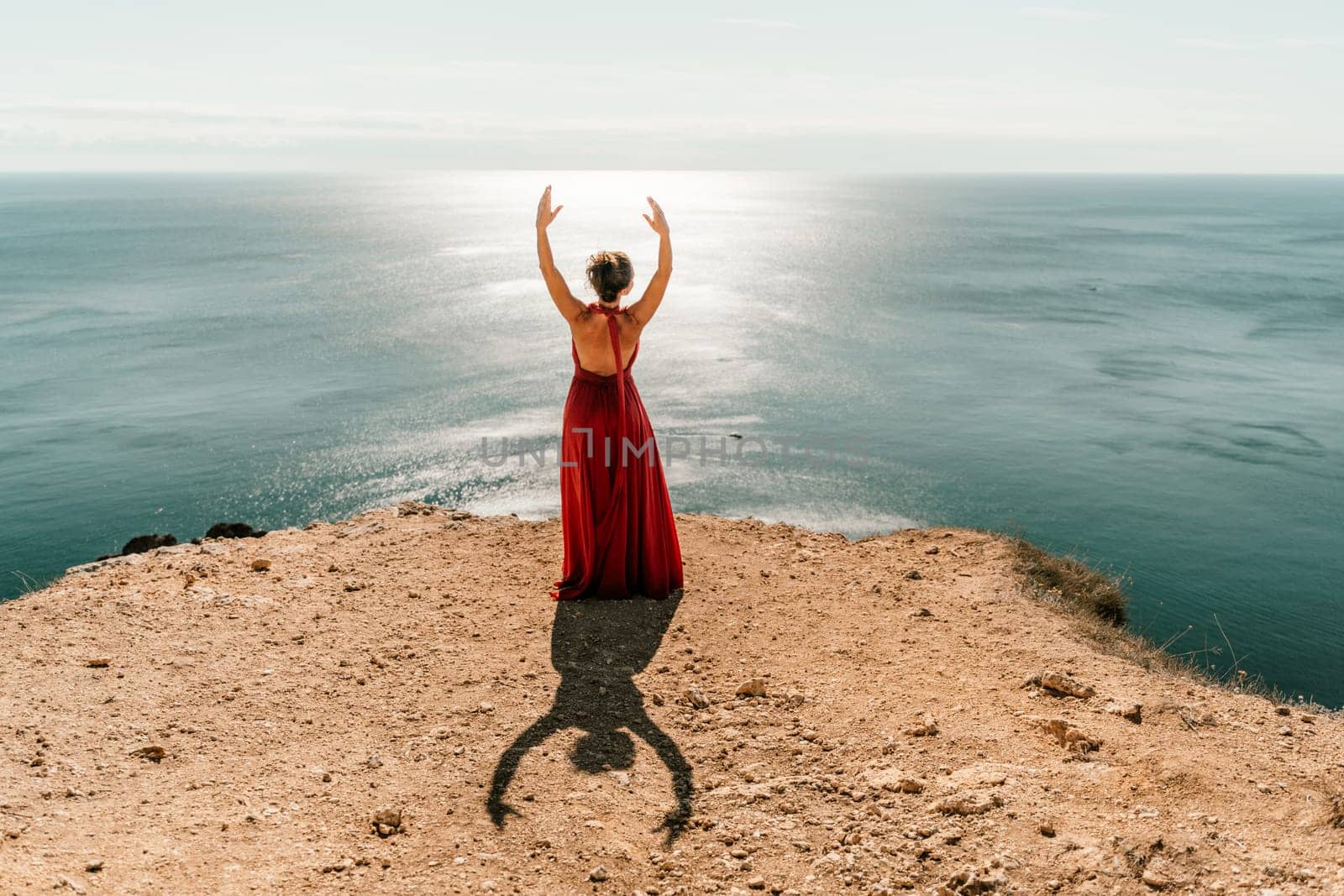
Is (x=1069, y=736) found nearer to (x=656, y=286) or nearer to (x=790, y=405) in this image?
(x=656, y=286)

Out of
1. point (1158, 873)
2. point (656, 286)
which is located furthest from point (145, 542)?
point (1158, 873)

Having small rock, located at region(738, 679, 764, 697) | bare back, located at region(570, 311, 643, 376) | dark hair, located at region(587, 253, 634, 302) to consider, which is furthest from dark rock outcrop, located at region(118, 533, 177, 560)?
small rock, located at region(738, 679, 764, 697)

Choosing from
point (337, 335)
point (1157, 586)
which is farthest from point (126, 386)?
point (1157, 586)

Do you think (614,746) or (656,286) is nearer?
(614,746)

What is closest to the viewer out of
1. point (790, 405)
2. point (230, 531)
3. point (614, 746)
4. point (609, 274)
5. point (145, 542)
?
point (614, 746)

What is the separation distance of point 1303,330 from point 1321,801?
51849mm

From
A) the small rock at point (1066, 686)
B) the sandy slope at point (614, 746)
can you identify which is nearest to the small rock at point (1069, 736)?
the sandy slope at point (614, 746)

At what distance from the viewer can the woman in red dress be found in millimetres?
6871

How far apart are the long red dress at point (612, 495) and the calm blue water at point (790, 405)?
587 mm

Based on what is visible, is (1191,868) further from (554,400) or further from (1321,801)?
(554,400)

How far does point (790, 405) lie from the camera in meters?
34.1

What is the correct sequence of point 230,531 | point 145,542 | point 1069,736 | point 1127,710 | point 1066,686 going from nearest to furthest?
1. point 1069,736
2. point 1127,710
3. point 1066,686
4. point 145,542
5. point 230,531

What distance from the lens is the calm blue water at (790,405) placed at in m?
21.7

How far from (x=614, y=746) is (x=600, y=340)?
3.10 metres
